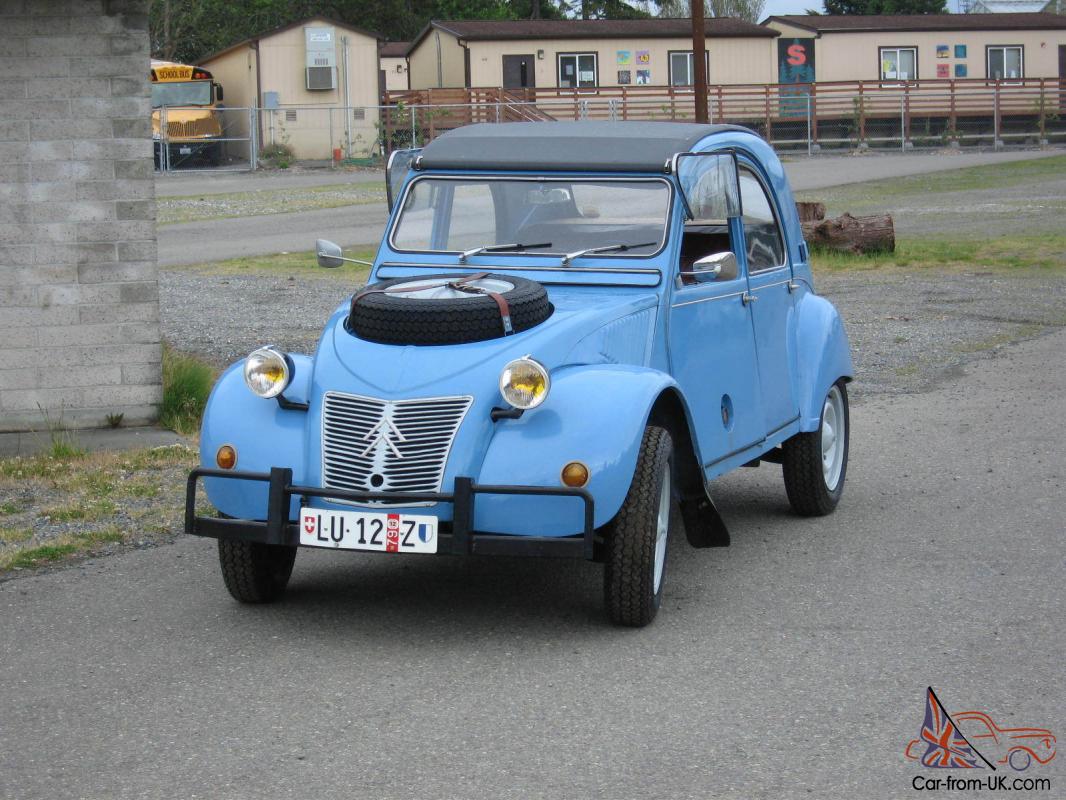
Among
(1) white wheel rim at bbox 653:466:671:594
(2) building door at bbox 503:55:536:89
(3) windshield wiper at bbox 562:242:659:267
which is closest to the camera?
(1) white wheel rim at bbox 653:466:671:594

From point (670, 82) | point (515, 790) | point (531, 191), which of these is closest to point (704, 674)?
point (515, 790)

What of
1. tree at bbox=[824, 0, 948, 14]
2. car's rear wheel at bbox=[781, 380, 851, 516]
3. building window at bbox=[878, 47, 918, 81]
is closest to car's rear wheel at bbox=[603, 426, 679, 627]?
car's rear wheel at bbox=[781, 380, 851, 516]

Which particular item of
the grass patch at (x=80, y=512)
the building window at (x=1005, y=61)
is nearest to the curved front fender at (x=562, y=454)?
the grass patch at (x=80, y=512)

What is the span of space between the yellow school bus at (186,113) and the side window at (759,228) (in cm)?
3523

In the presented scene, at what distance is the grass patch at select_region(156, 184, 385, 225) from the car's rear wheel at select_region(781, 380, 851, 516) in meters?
21.7

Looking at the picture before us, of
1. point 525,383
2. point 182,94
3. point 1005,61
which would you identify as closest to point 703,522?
point 525,383

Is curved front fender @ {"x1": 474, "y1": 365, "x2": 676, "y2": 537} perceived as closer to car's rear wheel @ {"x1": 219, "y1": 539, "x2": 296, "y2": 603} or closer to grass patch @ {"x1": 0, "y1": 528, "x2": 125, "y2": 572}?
car's rear wheel @ {"x1": 219, "y1": 539, "x2": 296, "y2": 603}

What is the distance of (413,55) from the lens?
53.7m

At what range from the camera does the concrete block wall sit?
393 inches

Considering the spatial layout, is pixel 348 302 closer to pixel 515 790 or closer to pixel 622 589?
pixel 622 589

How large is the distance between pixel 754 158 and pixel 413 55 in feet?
155

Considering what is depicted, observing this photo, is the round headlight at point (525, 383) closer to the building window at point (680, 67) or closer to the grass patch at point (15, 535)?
the grass patch at point (15, 535)

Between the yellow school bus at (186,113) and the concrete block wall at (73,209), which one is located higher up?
the yellow school bus at (186,113)

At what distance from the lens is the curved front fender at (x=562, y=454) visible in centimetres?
550
